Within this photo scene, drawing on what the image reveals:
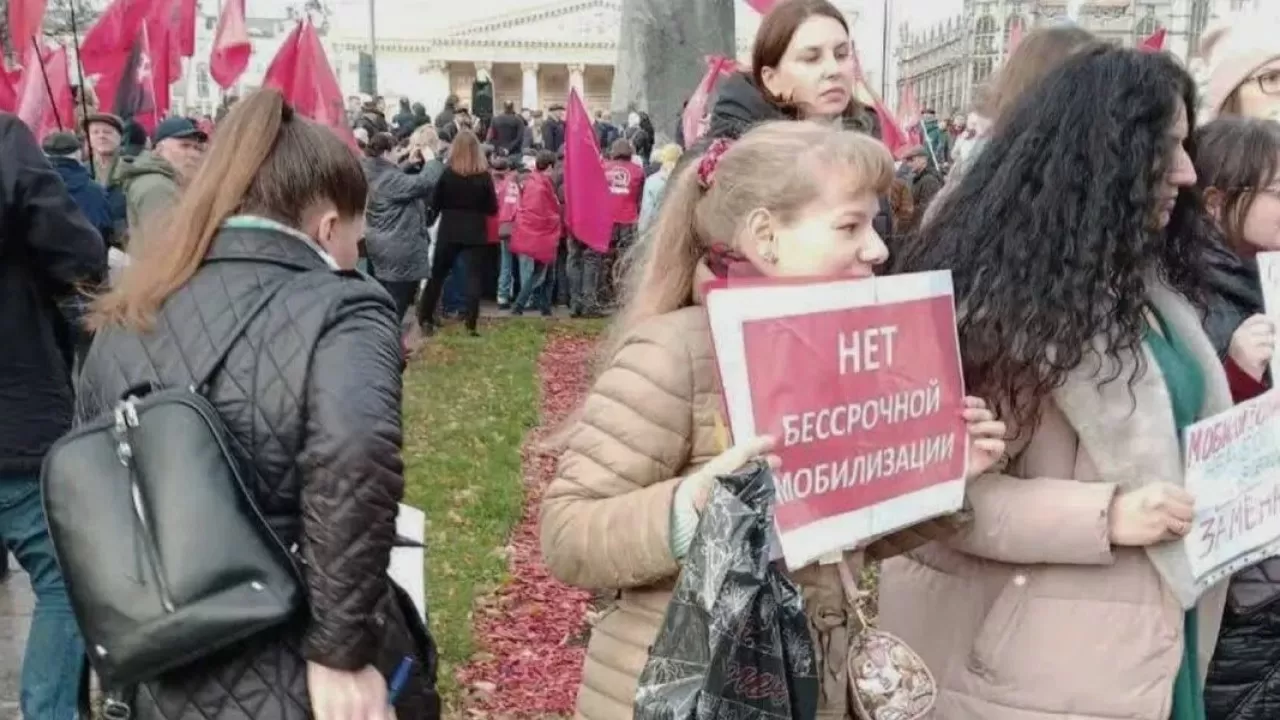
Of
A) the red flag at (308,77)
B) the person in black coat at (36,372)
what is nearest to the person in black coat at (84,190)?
the red flag at (308,77)

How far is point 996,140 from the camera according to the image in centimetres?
248

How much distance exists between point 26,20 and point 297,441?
26.5 feet

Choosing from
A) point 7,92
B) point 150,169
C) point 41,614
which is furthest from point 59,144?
point 41,614

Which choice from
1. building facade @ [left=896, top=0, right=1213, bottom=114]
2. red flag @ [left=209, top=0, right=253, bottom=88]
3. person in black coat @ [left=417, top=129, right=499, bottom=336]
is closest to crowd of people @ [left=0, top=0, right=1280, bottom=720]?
red flag @ [left=209, top=0, right=253, bottom=88]

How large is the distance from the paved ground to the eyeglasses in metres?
4.36

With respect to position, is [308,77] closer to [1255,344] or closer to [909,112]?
[1255,344]

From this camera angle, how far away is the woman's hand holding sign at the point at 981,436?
2314mm

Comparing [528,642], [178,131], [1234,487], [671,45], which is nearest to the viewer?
[1234,487]

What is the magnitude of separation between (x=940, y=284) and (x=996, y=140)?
351mm

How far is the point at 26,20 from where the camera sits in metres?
9.22

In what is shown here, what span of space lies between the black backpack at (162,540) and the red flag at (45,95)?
22.5 feet

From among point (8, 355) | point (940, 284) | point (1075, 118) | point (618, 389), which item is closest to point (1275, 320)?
point (1075, 118)

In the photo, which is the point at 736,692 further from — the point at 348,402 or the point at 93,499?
the point at 93,499

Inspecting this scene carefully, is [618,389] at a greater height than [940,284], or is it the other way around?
[940,284]
